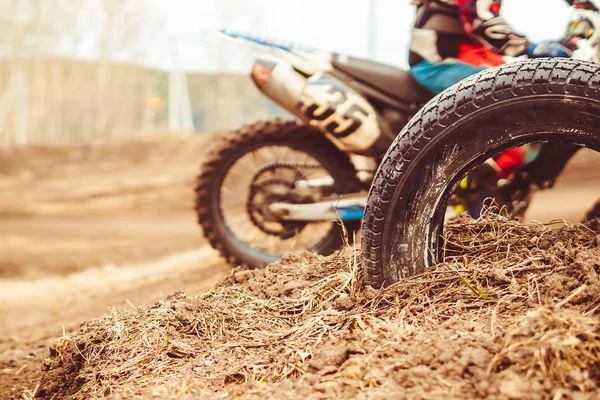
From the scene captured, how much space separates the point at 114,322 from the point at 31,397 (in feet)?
1.19

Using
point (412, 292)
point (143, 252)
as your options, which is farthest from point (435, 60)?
point (143, 252)

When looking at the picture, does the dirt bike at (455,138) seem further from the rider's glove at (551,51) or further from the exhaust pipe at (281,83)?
the exhaust pipe at (281,83)

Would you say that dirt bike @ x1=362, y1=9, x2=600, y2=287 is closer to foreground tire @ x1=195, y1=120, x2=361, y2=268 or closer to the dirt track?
the dirt track

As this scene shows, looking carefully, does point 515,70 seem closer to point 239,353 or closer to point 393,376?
point 393,376

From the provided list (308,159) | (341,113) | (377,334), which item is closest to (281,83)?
(341,113)

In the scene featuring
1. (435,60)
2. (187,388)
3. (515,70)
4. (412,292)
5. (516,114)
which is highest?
(435,60)

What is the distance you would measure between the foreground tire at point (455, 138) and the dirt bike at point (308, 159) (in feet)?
5.11

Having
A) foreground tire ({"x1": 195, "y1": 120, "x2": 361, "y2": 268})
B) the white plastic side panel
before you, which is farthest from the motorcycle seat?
foreground tire ({"x1": 195, "y1": 120, "x2": 361, "y2": 268})

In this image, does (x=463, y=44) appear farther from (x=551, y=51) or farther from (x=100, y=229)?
(x=100, y=229)

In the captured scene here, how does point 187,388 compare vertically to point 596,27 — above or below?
below

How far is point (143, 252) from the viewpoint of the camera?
7.86 metres

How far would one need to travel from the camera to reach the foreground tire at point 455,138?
1.59 meters

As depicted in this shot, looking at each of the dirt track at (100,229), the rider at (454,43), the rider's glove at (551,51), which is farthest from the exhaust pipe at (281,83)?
the rider's glove at (551,51)

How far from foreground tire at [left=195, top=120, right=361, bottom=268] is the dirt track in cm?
30
